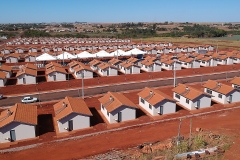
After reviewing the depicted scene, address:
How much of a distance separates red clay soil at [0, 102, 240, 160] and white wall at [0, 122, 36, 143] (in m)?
2.49

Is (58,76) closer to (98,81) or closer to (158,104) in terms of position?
(98,81)

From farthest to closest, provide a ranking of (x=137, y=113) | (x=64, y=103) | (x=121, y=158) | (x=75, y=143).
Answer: (x=137, y=113), (x=64, y=103), (x=75, y=143), (x=121, y=158)

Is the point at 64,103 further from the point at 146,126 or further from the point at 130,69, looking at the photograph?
the point at 130,69

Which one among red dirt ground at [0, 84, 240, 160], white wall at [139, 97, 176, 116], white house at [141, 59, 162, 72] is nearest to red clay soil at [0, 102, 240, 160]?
red dirt ground at [0, 84, 240, 160]

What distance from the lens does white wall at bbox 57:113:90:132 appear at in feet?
83.1

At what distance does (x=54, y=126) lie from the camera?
87.6 feet

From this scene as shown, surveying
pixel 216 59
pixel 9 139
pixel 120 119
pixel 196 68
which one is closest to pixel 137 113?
pixel 120 119

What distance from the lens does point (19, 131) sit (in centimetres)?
2381

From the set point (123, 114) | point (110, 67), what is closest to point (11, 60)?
point (110, 67)

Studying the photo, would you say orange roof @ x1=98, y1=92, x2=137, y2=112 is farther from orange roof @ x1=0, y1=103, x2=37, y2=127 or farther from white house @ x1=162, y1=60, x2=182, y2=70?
white house @ x1=162, y1=60, x2=182, y2=70

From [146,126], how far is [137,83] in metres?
18.5

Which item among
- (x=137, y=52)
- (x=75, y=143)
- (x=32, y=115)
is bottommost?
(x=75, y=143)

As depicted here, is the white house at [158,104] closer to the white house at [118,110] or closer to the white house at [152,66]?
the white house at [118,110]

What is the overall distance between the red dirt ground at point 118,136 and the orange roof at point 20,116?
223 cm
